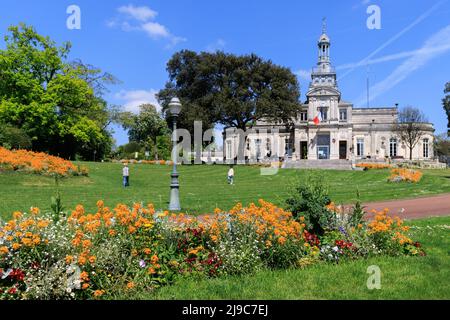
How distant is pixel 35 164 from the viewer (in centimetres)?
2381

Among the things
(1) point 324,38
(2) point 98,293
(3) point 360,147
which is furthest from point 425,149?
(2) point 98,293

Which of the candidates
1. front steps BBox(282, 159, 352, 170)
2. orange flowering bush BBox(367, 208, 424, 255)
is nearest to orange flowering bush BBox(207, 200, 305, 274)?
orange flowering bush BBox(367, 208, 424, 255)

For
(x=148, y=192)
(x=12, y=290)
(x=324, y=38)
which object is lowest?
(x=12, y=290)

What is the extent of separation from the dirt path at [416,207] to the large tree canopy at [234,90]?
28764mm

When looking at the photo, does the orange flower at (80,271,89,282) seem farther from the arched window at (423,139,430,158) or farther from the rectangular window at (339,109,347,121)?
the arched window at (423,139,430,158)

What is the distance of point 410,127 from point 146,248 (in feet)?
203

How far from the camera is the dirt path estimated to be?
531 inches

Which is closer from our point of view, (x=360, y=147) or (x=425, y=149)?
(x=425, y=149)

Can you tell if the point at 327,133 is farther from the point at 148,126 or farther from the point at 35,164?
the point at 35,164

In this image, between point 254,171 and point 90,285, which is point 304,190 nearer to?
point 90,285

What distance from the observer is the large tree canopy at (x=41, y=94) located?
36.4 metres

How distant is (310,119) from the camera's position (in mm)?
63219

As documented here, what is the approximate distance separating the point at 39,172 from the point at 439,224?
22694mm
